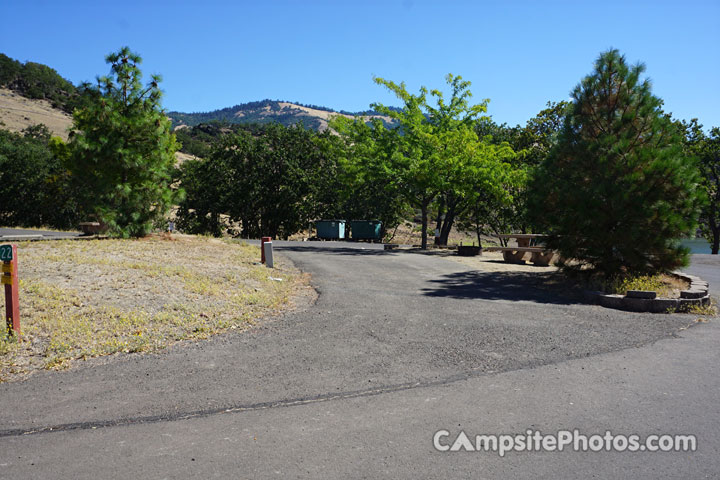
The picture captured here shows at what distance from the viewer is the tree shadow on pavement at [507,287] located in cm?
1033

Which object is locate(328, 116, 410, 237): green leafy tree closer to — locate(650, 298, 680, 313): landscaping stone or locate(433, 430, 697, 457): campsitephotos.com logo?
locate(650, 298, 680, 313): landscaping stone

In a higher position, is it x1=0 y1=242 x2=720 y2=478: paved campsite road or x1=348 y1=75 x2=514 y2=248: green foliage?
x1=348 y1=75 x2=514 y2=248: green foliage

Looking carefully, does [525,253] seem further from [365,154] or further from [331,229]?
[331,229]

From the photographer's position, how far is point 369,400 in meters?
4.53

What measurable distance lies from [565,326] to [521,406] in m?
3.60

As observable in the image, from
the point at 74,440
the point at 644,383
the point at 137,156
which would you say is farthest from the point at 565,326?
the point at 137,156

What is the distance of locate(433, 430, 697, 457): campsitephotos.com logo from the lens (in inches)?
141

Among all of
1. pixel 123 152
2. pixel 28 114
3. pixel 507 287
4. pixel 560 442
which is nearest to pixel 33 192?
pixel 123 152

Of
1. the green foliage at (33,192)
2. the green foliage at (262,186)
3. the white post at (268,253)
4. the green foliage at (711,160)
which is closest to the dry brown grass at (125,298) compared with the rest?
the white post at (268,253)

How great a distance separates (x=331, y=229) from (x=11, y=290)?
1120 inches

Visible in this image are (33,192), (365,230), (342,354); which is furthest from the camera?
(33,192)

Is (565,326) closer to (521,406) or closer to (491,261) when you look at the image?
(521,406)

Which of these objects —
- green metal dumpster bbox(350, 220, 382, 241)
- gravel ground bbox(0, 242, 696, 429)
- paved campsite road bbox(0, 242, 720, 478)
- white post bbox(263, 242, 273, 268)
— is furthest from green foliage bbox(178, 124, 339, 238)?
paved campsite road bbox(0, 242, 720, 478)

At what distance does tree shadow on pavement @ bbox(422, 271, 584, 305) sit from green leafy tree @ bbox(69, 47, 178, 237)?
10177 millimetres
